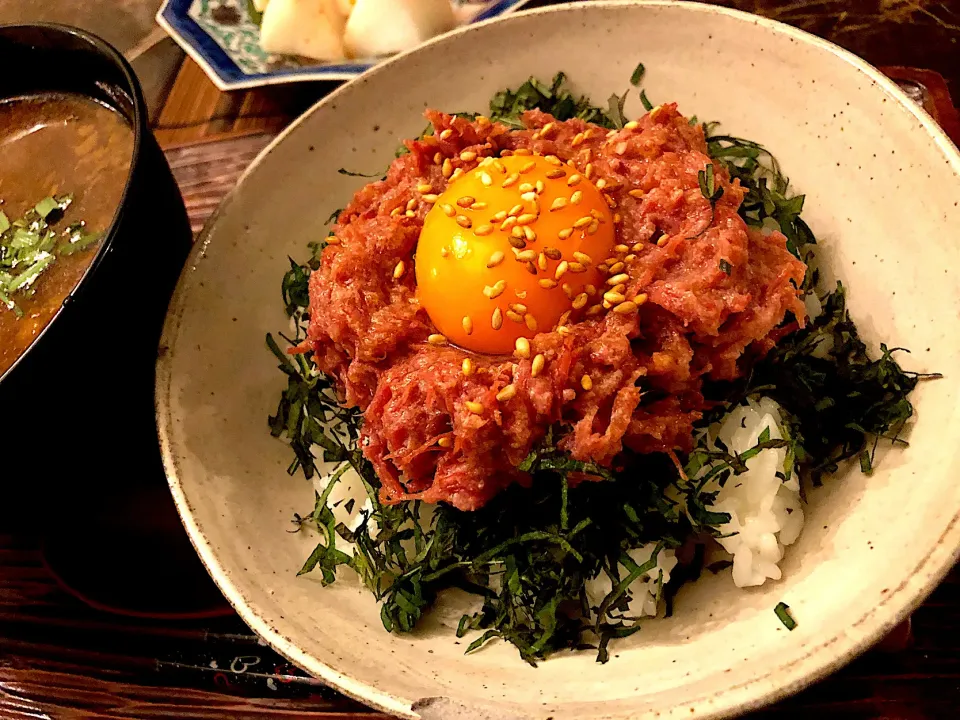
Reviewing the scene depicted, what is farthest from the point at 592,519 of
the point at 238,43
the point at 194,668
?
the point at 238,43

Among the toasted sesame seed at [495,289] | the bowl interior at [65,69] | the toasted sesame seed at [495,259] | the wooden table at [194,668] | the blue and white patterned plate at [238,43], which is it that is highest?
the toasted sesame seed at [495,259]

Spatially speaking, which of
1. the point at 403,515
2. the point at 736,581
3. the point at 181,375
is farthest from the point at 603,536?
the point at 181,375

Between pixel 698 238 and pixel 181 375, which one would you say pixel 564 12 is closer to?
pixel 698 238

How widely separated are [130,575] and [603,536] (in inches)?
71.1

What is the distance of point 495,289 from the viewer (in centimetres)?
221

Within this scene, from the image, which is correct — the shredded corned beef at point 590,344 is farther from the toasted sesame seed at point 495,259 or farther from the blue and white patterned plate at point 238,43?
the blue and white patterned plate at point 238,43

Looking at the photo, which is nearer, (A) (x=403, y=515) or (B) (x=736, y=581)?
(B) (x=736, y=581)

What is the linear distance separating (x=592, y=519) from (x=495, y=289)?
0.80m

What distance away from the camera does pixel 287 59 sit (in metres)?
4.46

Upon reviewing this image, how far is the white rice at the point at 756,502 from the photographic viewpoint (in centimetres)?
223

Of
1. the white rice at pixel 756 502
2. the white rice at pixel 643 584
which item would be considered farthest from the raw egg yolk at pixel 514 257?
the white rice at pixel 643 584

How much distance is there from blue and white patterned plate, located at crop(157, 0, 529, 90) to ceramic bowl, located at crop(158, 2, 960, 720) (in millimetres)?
1094

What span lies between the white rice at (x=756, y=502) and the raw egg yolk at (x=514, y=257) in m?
0.69

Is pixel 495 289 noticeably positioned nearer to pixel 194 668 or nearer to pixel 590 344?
pixel 590 344
